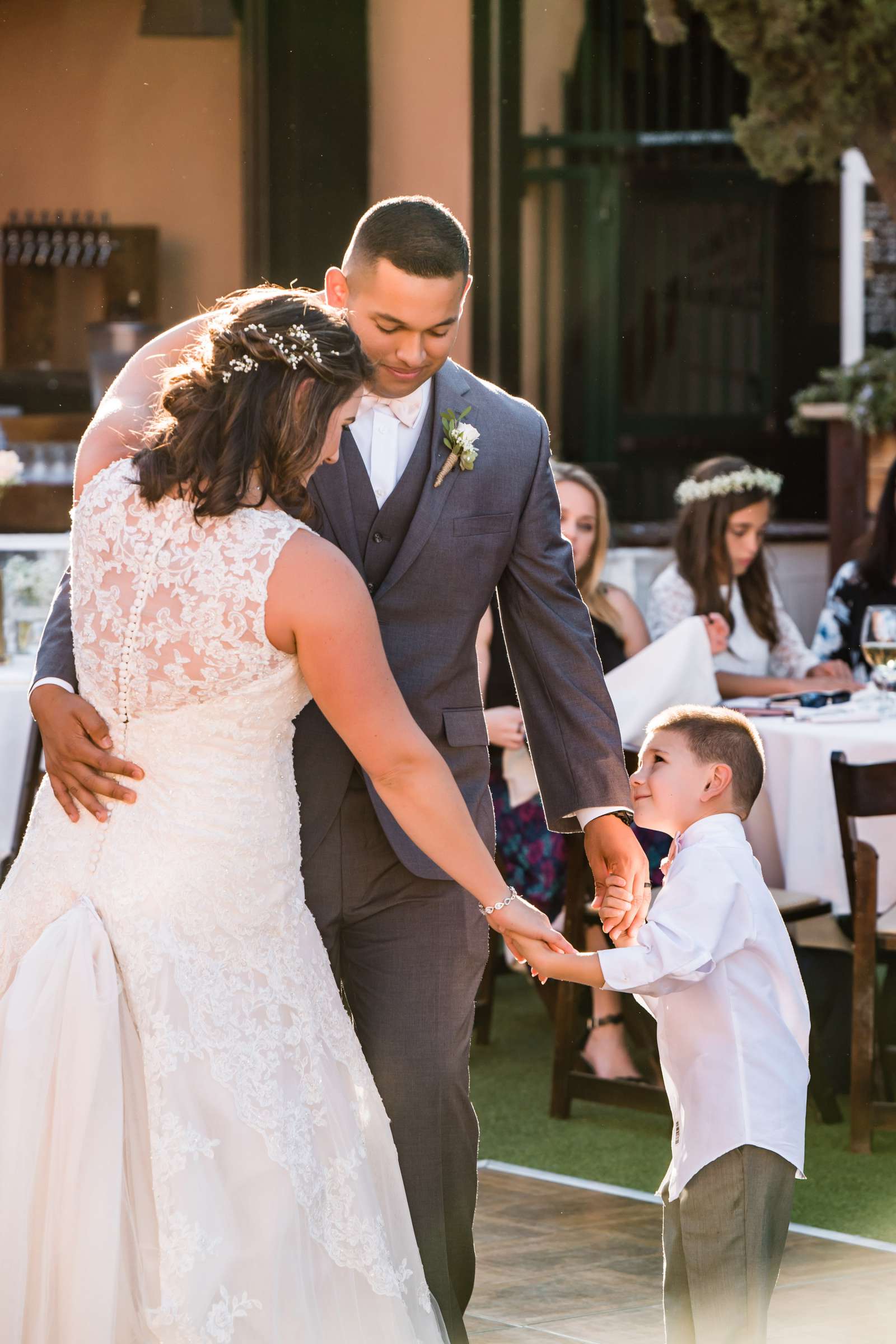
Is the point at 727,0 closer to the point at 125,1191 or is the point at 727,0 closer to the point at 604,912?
the point at 604,912

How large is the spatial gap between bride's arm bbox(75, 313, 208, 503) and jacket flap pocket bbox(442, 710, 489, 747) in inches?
Result: 23.4

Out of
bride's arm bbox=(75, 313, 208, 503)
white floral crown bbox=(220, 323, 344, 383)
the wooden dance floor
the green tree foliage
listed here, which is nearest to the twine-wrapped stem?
bride's arm bbox=(75, 313, 208, 503)

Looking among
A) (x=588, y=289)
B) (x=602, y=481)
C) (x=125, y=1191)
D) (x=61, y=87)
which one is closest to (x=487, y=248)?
(x=588, y=289)

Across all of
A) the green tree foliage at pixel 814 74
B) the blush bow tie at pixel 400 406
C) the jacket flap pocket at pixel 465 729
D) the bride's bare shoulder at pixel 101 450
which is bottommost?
the jacket flap pocket at pixel 465 729

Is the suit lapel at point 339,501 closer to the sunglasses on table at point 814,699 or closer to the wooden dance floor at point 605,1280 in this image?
the wooden dance floor at point 605,1280

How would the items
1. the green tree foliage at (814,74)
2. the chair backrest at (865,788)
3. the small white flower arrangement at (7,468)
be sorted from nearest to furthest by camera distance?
the chair backrest at (865,788), the small white flower arrangement at (7,468), the green tree foliage at (814,74)

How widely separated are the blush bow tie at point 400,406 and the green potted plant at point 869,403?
5.25 metres

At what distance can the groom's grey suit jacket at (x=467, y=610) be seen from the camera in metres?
2.52

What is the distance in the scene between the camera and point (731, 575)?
6141mm

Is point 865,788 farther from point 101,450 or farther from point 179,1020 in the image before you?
point 179,1020

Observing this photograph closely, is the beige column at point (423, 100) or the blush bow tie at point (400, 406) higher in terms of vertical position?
the beige column at point (423, 100)

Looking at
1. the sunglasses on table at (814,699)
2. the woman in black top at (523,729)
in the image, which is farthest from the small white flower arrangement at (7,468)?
the sunglasses on table at (814,699)

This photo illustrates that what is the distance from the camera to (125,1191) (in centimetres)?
199

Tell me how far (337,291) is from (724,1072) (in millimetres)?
1242
